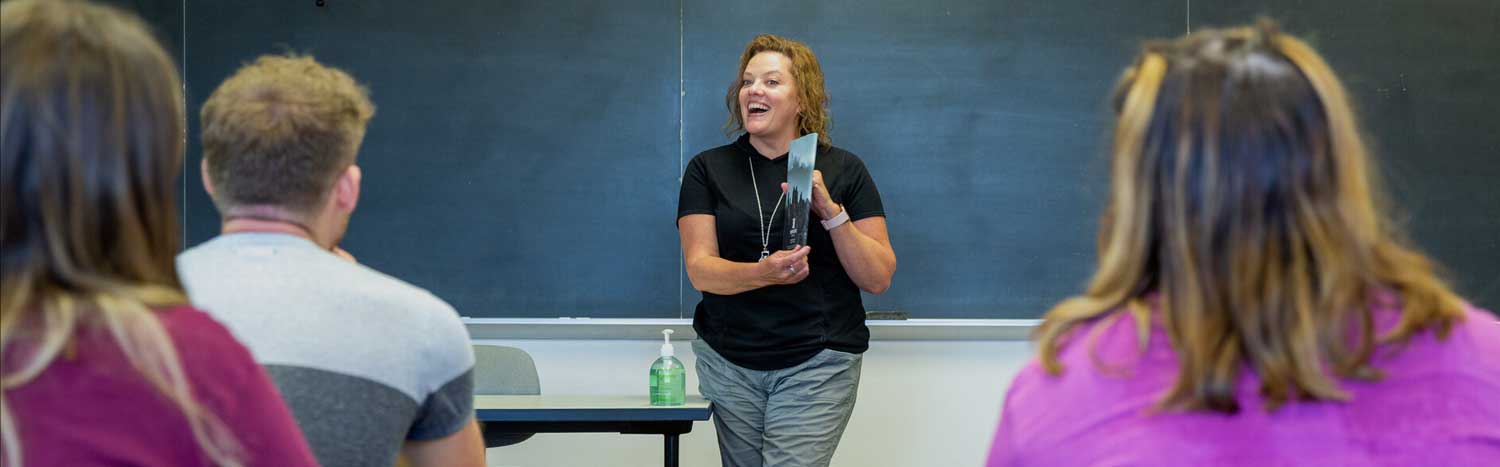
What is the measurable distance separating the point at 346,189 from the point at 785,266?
1.39 m

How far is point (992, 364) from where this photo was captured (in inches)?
159

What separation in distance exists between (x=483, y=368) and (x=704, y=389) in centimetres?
71

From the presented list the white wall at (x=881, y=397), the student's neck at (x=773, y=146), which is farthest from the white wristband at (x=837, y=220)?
the white wall at (x=881, y=397)

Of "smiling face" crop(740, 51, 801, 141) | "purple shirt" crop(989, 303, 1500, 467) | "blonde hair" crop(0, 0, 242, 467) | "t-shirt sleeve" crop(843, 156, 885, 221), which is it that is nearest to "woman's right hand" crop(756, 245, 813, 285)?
"t-shirt sleeve" crop(843, 156, 885, 221)

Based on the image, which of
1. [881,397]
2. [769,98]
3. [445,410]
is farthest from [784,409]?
[445,410]

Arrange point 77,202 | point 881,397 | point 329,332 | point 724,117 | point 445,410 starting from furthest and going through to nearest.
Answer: point 881,397 < point 724,117 < point 445,410 < point 329,332 < point 77,202

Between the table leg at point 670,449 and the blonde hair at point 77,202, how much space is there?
1995mm

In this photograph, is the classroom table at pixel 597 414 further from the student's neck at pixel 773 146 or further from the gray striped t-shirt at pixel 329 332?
the gray striped t-shirt at pixel 329 332

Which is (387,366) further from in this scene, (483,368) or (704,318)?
(483,368)

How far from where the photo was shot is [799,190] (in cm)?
281

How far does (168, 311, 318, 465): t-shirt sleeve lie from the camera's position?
968 mm

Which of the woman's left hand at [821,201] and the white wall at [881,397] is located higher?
the woman's left hand at [821,201]

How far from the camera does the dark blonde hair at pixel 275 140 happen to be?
1.47 metres

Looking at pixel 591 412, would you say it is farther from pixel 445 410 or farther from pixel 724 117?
pixel 724 117
